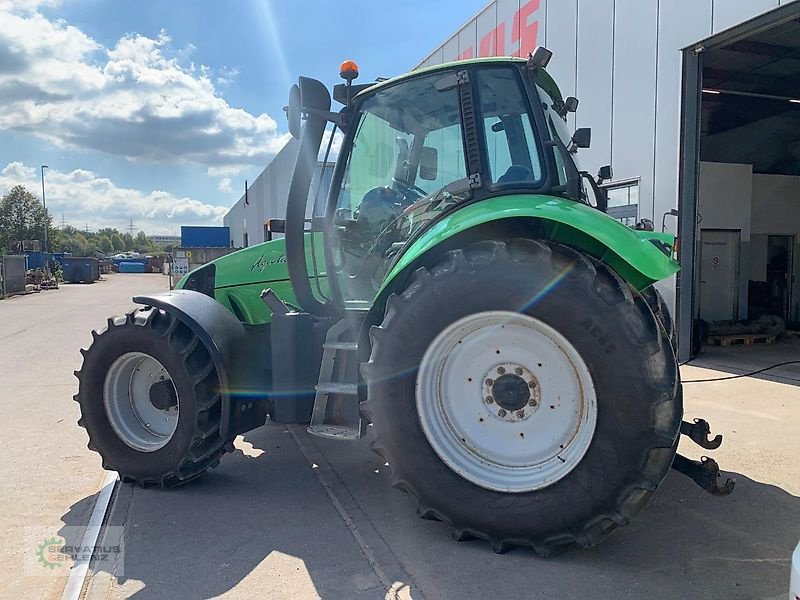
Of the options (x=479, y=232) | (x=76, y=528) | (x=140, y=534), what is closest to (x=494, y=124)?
(x=479, y=232)

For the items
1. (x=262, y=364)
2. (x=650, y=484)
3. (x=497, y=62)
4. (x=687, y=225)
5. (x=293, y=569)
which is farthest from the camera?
(x=687, y=225)

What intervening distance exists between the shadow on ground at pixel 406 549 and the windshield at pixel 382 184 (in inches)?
57.3

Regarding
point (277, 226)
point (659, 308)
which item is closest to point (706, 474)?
point (659, 308)

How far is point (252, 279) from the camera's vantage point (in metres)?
4.99

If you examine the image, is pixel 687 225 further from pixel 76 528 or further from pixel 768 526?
pixel 76 528

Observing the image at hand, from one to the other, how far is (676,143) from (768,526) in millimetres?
6643

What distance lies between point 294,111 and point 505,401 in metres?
2.24

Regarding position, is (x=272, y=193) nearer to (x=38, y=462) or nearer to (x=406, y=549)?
(x=38, y=462)

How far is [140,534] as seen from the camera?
140 inches

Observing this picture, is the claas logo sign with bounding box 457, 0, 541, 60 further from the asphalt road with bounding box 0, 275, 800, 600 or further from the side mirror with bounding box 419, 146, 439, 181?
the asphalt road with bounding box 0, 275, 800, 600

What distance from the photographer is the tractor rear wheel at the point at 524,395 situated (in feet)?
9.66

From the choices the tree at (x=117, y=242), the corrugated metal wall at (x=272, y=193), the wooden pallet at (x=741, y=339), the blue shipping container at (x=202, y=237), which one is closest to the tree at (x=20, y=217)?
the corrugated metal wall at (x=272, y=193)

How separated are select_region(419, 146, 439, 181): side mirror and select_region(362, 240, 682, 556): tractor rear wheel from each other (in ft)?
3.56

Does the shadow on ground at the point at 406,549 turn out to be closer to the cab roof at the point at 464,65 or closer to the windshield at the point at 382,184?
the windshield at the point at 382,184
